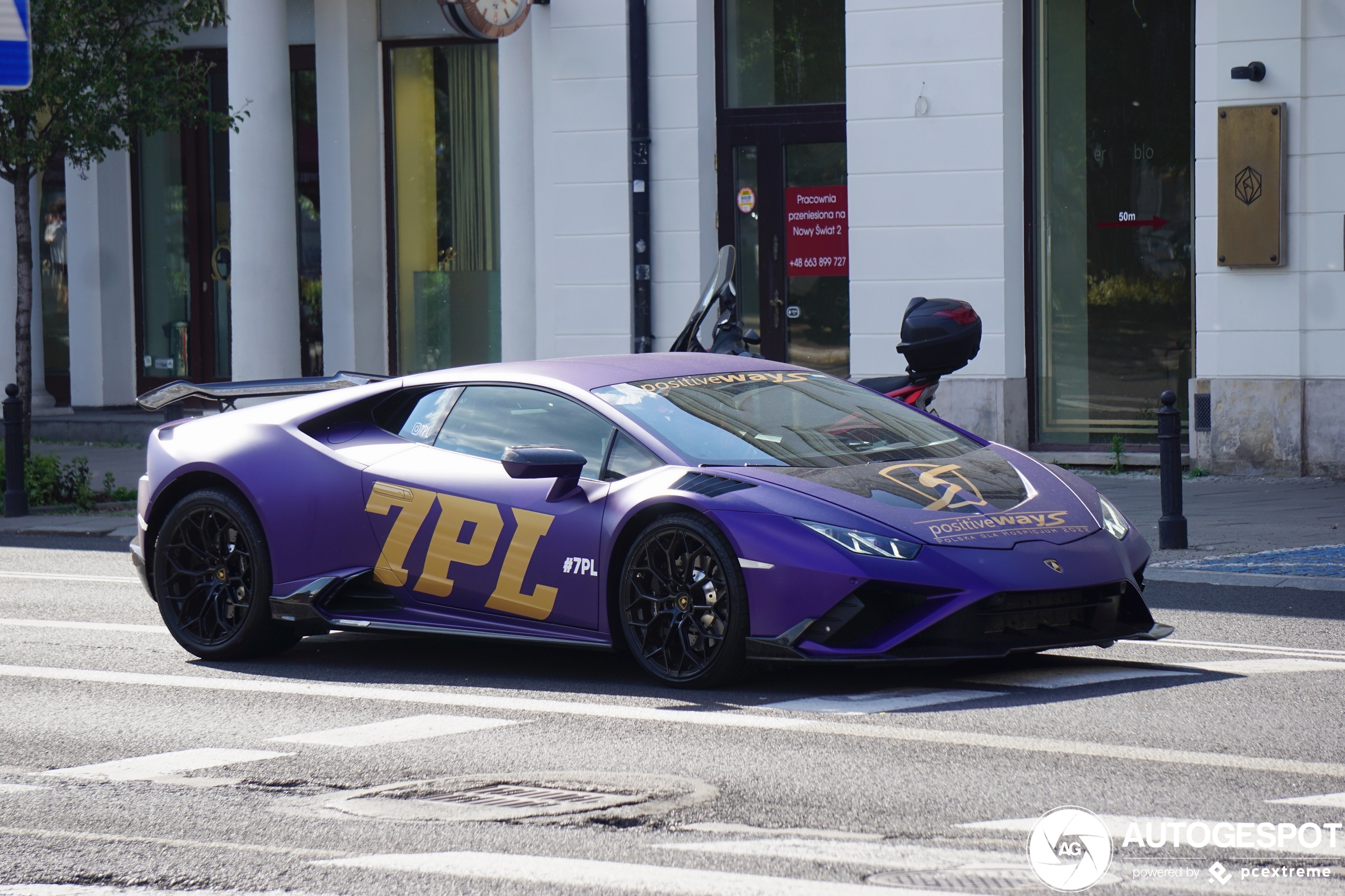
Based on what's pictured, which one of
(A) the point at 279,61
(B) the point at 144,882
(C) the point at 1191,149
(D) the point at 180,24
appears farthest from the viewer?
(A) the point at 279,61

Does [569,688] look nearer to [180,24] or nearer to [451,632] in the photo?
[451,632]

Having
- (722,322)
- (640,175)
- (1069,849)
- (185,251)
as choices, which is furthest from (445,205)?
(1069,849)

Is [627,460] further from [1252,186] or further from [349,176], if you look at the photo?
[349,176]

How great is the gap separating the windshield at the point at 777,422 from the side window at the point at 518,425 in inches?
5.1

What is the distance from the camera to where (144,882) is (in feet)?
14.3

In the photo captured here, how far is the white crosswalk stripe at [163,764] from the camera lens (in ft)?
18.1

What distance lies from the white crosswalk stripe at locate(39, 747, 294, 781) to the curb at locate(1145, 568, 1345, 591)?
5.28 m

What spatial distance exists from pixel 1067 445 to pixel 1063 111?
9.19 feet

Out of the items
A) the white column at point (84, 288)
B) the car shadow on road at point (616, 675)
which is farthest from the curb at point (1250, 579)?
the white column at point (84, 288)

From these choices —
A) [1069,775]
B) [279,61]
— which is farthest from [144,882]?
[279,61]

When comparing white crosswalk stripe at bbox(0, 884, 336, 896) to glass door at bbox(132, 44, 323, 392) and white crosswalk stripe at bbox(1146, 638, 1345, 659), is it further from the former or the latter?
glass door at bbox(132, 44, 323, 392)

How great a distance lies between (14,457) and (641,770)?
400 inches

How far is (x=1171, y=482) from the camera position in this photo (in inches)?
419

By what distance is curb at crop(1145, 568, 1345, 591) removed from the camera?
9.37 metres
